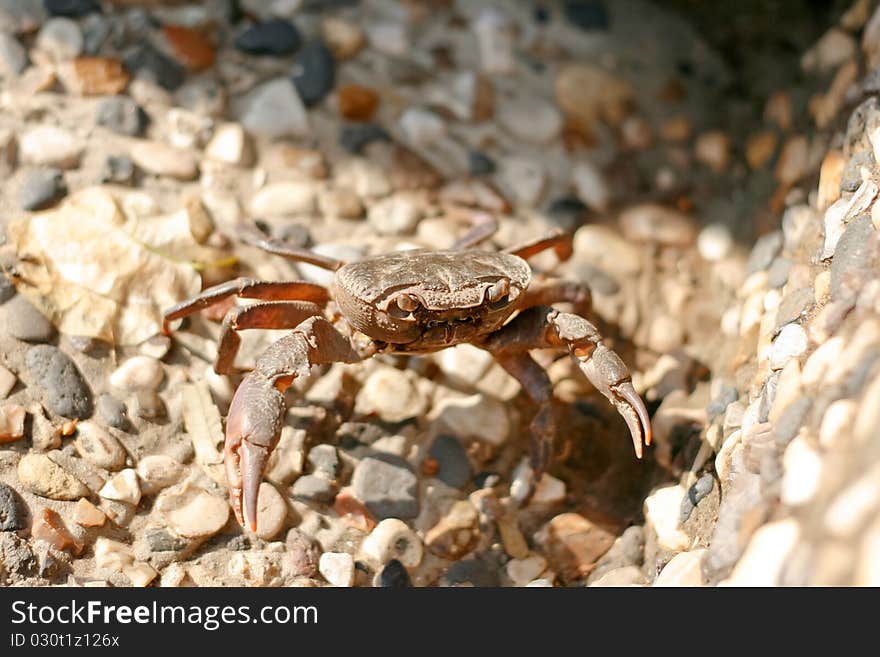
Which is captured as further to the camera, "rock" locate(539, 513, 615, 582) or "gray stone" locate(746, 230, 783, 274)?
"gray stone" locate(746, 230, 783, 274)

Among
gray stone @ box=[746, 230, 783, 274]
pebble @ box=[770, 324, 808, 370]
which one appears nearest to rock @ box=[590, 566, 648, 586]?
pebble @ box=[770, 324, 808, 370]

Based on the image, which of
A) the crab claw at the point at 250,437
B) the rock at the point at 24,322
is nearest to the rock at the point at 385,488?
the crab claw at the point at 250,437

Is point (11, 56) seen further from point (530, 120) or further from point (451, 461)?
point (451, 461)

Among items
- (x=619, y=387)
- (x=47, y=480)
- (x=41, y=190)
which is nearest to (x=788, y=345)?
(x=619, y=387)

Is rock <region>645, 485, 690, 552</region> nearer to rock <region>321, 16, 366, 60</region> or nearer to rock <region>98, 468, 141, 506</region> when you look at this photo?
rock <region>98, 468, 141, 506</region>

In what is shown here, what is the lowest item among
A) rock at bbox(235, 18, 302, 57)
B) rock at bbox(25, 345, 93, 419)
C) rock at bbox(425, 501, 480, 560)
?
rock at bbox(425, 501, 480, 560)
